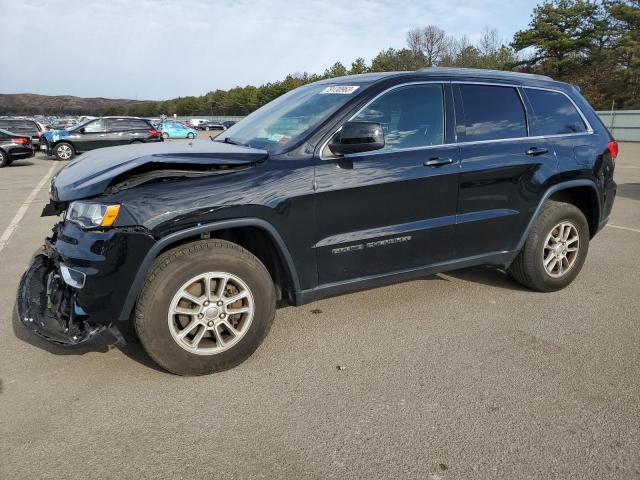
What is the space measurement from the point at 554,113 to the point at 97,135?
18882 millimetres

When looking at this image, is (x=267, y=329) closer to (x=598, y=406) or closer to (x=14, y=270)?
(x=598, y=406)

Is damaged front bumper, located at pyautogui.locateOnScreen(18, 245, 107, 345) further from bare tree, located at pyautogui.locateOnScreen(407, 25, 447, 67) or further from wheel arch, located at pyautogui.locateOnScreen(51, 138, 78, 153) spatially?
bare tree, located at pyautogui.locateOnScreen(407, 25, 447, 67)

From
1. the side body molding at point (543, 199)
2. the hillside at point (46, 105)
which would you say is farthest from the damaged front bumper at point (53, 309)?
the hillside at point (46, 105)

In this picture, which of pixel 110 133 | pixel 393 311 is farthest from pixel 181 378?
pixel 110 133

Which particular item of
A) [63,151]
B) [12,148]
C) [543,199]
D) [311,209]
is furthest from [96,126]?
[543,199]

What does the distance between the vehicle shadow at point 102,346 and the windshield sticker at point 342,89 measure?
2110mm

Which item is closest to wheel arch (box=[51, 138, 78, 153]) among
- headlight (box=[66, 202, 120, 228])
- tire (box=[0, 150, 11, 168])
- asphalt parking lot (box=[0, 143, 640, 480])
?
tire (box=[0, 150, 11, 168])

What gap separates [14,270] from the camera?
5.09 m

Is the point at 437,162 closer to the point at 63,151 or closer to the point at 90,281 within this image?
the point at 90,281

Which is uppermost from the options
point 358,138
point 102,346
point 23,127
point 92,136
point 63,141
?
point 23,127

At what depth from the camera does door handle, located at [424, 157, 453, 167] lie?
11.5 ft

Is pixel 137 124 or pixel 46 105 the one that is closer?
pixel 137 124

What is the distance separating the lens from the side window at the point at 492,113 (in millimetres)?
3750

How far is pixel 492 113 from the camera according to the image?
152 inches
